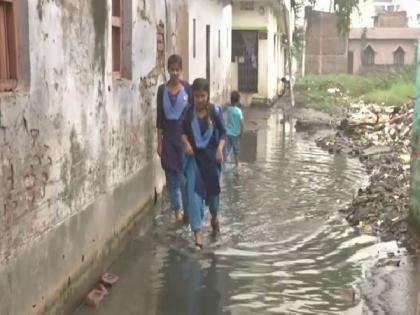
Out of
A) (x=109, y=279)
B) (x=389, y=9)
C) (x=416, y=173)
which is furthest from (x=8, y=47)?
(x=389, y=9)

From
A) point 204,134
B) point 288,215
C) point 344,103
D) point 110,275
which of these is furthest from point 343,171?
point 344,103

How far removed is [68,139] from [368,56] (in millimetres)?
52240

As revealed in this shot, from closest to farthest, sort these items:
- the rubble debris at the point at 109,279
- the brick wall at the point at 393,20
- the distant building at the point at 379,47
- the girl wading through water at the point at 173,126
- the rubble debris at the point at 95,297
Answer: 1. the rubble debris at the point at 95,297
2. the rubble debris at the point at 109,279
3. the girl wading through water at the point at 173,126
4. the distant building at the point at 379,47
5. the brick wall at the point at 393,20

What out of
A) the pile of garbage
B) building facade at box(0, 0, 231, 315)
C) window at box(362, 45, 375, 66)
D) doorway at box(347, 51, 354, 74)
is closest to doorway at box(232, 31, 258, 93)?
the pile of garbage

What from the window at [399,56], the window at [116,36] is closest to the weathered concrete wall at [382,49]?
the window at [399,56]

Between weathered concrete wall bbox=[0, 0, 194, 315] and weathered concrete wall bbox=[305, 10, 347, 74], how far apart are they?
153ft

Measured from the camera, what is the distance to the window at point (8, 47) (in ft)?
13.9

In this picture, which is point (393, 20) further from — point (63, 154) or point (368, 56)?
point (63, 154)

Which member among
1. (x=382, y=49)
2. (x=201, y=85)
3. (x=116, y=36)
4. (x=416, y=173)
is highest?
(x=382, y=49)

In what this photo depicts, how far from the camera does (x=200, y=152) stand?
6824mm

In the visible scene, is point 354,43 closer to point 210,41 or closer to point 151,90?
point 210,41

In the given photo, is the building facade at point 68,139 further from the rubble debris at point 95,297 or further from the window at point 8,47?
the rubble debris at point 95,297

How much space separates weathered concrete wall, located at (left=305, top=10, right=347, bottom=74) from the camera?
172 feet

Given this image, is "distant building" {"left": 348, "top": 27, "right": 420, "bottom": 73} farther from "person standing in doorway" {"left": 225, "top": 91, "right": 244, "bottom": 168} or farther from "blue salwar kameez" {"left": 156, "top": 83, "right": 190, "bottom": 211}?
"blue salwar kameez" {"left": 156, "top": 83, "right": 190, "bottom": 211}
